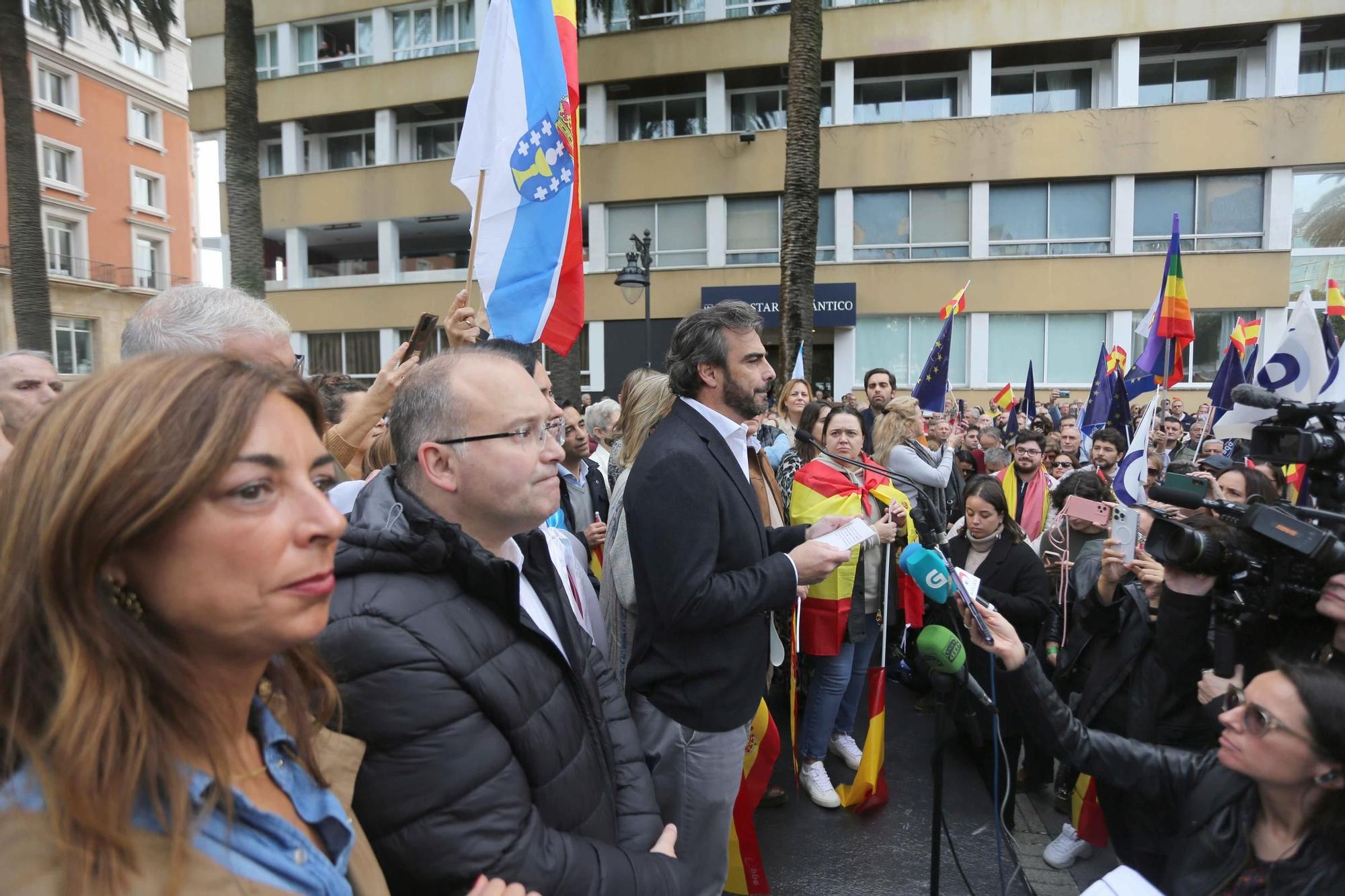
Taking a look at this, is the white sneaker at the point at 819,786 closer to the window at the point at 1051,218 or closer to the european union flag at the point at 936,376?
the european union flag at the point at 936,376

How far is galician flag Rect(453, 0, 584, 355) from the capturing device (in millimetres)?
3406

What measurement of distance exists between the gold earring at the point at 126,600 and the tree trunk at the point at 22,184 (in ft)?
39.1

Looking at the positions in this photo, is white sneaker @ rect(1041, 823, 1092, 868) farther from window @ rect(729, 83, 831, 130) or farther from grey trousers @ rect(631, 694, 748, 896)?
window @ rect(729, 83, 831, 130)

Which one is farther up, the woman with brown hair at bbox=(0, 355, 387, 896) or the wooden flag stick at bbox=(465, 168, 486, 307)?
the wooden flag stick at bbox=(465, 168, 486, 307)

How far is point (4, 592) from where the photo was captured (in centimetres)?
89

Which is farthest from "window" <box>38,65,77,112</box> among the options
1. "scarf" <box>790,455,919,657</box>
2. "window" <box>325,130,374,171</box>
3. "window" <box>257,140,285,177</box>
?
"scarf" <box>790,455,919,657</box>

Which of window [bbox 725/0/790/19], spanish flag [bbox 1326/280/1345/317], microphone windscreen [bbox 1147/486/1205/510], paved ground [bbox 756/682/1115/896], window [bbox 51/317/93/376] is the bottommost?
paved ground [bbox 756/682/1115/896]

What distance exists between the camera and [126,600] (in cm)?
92

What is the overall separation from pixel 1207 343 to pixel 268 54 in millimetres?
27286

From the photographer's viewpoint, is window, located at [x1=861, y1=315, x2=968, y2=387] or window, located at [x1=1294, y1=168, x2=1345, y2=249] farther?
window, located at [x1=861, y1=315, x2=968, y2=387]

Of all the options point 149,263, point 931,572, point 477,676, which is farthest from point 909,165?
point 149,263

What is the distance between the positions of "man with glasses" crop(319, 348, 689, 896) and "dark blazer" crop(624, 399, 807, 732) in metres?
0.48

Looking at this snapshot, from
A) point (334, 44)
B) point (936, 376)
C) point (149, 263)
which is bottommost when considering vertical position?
point (936, 376)

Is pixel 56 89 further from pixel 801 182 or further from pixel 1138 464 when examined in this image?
pixel 1138 464
